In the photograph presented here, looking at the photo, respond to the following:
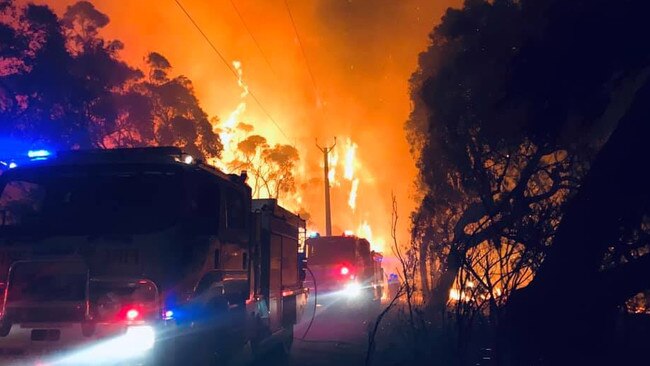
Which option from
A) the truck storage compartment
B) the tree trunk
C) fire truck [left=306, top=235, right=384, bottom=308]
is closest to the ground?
fire truck [left=306, top=235, right=384, bottom=308]

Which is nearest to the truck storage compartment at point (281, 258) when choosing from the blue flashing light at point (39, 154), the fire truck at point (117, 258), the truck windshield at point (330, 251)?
the fire truck at point (117, 258)

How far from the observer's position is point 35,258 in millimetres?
5191

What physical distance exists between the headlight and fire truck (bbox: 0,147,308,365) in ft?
43.4

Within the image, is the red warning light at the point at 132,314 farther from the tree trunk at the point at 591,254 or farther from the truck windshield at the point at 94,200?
the tree trunk at the point at 591,254

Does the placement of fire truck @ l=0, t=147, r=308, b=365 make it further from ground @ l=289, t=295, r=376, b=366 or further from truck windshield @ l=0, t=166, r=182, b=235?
ground @ l=289, t=295, r=376, b=366

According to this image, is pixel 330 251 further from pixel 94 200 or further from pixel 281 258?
pixel 94 200

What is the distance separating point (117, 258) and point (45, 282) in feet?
2.34

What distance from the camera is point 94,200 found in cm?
575

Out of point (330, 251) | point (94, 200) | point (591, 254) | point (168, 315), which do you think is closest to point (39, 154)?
point (94, 200)

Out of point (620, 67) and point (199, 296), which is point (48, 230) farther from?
point (620, 67)

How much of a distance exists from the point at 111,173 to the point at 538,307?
5020 millimetres

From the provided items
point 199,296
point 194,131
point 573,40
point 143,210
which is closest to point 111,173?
point 143,210

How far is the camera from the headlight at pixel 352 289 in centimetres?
2017

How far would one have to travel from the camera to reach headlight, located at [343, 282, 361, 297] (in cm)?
2017
